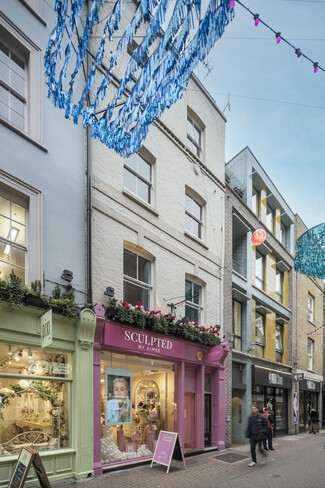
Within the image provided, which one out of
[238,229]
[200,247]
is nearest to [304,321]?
[238,229]

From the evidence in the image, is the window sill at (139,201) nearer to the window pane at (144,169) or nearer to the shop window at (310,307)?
the window pane at (144,169)

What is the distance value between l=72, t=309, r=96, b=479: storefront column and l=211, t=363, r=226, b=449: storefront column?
647cm

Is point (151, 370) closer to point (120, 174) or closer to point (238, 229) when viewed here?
point (120, 174)

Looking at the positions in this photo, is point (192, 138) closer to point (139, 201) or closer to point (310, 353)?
point (139, 201)

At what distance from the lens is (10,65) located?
1020cm

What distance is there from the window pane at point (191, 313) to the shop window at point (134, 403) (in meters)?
2.11

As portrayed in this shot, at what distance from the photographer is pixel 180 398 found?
45.5ft

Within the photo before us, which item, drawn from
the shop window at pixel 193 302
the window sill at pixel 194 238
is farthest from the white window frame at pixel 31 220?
the shop window at pixel 193 302

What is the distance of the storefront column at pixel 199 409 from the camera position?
1458 cm

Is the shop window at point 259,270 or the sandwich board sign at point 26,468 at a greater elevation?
the shop window at point 259,270

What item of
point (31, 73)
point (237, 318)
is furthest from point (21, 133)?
point (237, 318)

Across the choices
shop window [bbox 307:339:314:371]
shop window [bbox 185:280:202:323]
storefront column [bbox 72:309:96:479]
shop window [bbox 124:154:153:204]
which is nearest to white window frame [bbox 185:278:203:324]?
shop window [bbox 185:280:202:323]

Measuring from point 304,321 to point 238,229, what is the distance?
36.7ft

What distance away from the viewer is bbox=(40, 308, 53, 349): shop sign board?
8.85m
